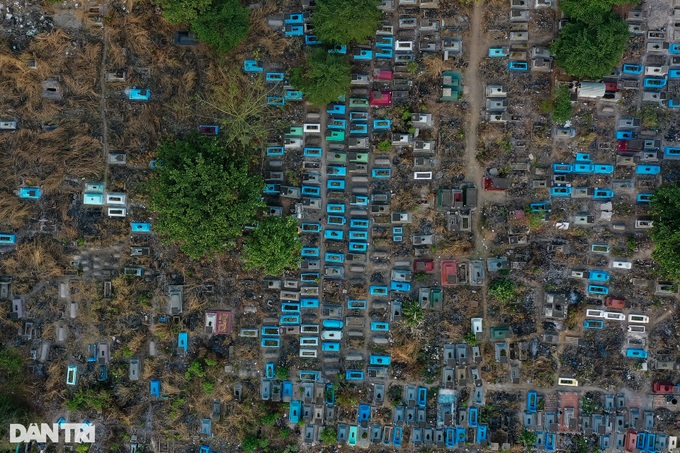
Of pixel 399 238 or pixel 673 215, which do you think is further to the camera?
pixel 399 238

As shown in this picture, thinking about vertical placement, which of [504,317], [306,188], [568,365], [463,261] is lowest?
[568,365]

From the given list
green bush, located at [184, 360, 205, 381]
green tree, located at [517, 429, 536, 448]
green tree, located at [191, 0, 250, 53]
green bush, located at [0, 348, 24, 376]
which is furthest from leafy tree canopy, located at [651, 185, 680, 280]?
green bush, located at [0, 348, 24, 376]

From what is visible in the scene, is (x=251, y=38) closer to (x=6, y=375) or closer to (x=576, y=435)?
(x=6, y=375)

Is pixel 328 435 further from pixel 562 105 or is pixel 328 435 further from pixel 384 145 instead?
pixel 562 105

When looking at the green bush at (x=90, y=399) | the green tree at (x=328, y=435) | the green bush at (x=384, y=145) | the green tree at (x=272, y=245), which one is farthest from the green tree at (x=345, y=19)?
the green bush at (x=90, y=399)

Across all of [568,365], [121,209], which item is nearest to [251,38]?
[121,209]

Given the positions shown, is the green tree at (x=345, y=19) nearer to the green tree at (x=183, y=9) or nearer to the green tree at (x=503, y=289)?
the green tree at (x=183, y=9)
